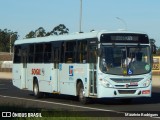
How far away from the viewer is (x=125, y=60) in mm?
22969

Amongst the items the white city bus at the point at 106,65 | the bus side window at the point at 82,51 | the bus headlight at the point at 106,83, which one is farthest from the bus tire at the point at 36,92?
the bus headlight at the point at 106,83

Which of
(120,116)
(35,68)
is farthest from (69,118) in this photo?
(35,68)

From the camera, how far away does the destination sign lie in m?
23.1

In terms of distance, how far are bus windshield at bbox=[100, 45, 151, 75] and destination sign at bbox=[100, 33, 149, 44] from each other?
0.26 meters

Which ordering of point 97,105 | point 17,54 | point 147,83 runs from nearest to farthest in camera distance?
point 147,83 → point 97,105 → point 17,54

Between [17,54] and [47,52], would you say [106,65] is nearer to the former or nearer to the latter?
[47,52]

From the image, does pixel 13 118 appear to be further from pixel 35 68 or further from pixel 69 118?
pixel 35 68

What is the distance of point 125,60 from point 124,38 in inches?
38.9

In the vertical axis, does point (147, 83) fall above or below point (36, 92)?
above

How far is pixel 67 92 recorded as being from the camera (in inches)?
1008

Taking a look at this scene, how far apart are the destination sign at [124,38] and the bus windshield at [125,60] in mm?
261

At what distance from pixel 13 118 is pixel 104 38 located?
8.95 meters

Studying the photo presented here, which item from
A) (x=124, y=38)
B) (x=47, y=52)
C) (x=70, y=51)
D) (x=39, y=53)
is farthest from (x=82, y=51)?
(x=39, y=53)

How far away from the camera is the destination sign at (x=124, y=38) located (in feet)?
75.7
